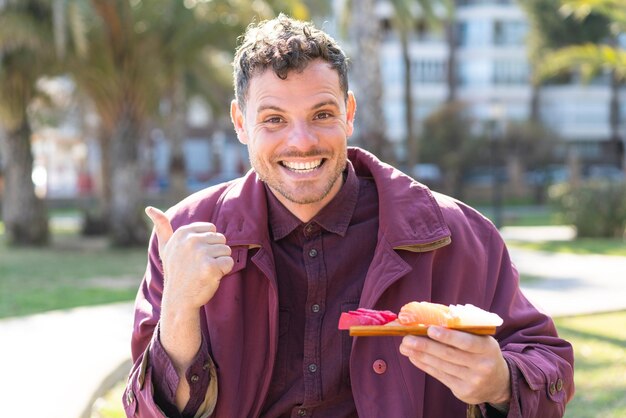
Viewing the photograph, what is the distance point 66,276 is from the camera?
1287 centimetres

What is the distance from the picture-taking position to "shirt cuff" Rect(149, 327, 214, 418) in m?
2.45

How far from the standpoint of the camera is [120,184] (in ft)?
58.4

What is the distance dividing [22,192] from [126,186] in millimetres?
2571

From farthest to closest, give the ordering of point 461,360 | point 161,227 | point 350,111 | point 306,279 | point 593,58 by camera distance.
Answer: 1. point 593,58
2. point 350,111
3. point 306,279
4. point 161,227
5. point 461,360

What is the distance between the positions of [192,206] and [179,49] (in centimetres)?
1496

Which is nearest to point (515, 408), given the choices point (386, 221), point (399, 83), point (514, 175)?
point (386, 221)

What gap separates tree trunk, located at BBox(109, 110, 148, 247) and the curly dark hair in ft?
49.6

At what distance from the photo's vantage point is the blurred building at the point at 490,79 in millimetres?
56250

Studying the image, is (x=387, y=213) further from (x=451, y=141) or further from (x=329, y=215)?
(x=451, y=141)

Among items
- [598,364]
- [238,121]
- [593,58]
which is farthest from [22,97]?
[238,121]

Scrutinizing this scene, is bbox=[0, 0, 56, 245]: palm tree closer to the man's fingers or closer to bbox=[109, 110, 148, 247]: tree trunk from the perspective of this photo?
bbox=[109, 110, 148, 247]: tree trunk

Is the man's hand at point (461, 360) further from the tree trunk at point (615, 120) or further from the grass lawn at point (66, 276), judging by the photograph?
the tree trunk at point (615, 120)

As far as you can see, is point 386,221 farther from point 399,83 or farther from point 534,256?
point 399,83

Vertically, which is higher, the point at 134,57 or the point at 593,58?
the point at 134,57
